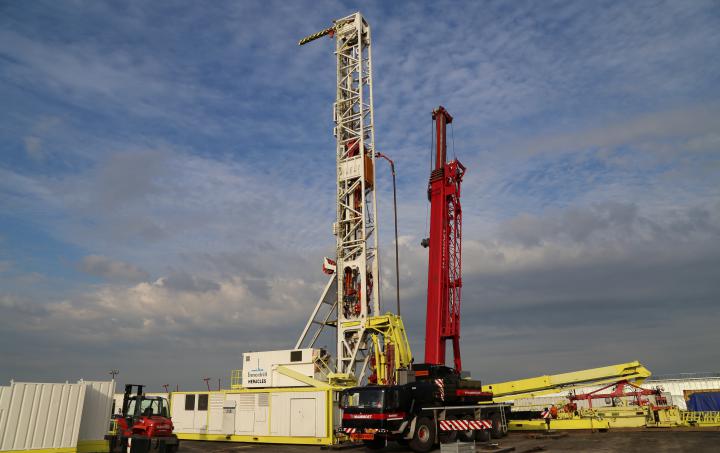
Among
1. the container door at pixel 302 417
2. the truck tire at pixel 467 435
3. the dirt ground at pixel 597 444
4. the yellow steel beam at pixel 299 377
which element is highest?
the yellow steel beam at pixel 299 377

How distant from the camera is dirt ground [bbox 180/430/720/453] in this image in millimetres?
18922

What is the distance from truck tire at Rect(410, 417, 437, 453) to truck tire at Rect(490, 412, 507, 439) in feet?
20.5

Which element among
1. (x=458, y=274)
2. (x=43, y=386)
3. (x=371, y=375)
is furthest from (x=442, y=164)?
(x=43, y=386)

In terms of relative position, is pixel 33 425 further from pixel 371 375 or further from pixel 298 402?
pixel 371 375

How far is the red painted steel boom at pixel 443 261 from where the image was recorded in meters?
32.3

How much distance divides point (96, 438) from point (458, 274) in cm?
2231

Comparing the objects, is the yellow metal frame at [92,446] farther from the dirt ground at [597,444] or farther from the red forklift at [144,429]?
the dirt ground at [597,444]

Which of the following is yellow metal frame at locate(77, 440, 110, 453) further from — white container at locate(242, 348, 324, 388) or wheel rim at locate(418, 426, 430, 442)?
white container at locate(242, 348, 324, 388)

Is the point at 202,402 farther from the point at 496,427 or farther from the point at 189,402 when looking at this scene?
the point at 496,427

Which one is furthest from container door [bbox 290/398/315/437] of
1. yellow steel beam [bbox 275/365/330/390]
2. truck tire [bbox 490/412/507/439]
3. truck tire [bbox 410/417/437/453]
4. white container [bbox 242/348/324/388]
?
truck tire [bbox 490/412/507/439]

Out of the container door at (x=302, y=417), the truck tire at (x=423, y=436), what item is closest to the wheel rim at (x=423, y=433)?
the truck tire at (x=423, y=436)

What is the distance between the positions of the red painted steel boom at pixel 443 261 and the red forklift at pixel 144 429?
16760mm

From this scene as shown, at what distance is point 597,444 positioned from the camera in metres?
20.8

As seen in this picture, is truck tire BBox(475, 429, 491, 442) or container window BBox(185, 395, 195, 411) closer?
truck tire BBox(475, 429, 491, 442)
